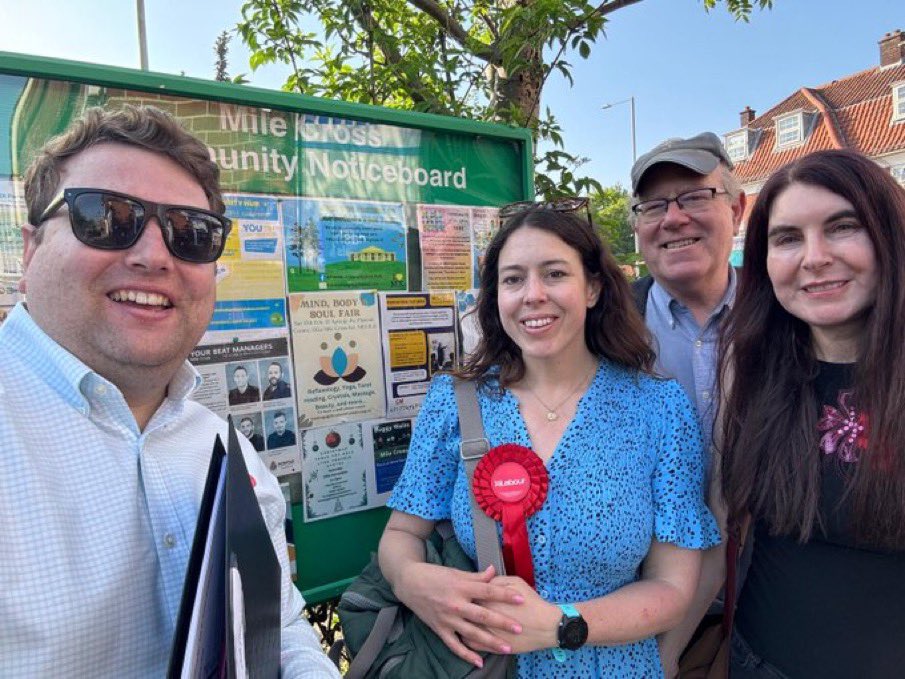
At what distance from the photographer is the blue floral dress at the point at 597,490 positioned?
1818mm

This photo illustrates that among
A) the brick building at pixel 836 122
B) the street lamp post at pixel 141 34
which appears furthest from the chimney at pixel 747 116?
the street lamp post at pixel 141 34

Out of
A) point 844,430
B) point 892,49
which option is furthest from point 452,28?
point 892,49

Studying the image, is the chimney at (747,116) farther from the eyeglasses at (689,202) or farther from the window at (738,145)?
the eyeglasses at (689,202)

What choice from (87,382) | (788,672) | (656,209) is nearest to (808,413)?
(788,672)

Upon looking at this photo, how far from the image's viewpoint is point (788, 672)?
1775mm

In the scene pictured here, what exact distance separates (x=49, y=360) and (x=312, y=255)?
900 millimetres

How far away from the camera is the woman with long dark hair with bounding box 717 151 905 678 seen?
1662 millimetres

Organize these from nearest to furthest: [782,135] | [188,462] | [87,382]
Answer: [87,382] < [188,462] < [782,135]

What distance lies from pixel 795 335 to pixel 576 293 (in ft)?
2.31

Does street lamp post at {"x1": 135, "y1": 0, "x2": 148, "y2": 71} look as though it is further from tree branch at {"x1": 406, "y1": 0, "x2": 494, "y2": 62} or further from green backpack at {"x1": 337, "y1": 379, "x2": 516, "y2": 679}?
green backpack at {"x1": 337, "y1": 379, "x2": 516, "y2": 679}

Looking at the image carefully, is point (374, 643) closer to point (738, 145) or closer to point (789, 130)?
point (789, 130)

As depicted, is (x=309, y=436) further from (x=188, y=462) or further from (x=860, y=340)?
(x=860, y=340)

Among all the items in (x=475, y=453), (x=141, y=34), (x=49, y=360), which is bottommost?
(x=475, y=453)

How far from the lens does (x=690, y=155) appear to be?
8.27 feet
